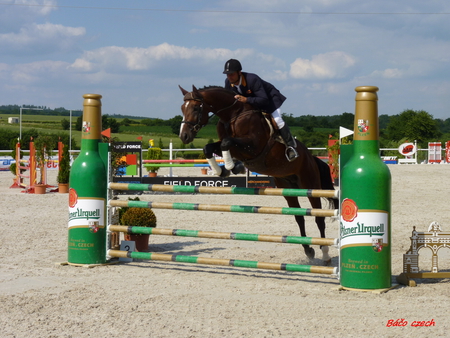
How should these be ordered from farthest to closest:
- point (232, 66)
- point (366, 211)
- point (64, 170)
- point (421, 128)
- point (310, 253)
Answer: point (421, 128)
point (64, 170)
point (310, 253)
point (232, 66)
point (366, 211)

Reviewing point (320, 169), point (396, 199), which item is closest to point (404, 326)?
point (320, 169)

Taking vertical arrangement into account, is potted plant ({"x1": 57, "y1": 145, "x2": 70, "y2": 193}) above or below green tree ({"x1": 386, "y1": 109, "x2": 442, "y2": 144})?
below

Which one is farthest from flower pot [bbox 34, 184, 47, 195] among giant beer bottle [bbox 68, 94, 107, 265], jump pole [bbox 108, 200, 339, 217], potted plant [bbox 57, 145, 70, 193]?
jump pole [bbox 108, 200, 339, 217]

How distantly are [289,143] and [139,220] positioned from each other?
6.77 feet

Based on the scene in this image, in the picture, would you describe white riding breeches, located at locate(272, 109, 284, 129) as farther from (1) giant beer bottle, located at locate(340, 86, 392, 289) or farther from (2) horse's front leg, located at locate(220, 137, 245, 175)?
(1) giant beer bottle, located at locate(340, 86, 392, 289)

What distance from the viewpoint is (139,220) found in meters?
6.06

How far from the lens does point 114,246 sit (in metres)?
5.85

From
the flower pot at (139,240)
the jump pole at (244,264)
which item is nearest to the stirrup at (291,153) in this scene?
the jump pole at (244,264)

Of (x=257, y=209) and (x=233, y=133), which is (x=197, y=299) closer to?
(x=257, y=209)

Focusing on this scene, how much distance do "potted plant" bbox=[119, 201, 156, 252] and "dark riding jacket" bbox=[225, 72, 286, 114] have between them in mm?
1934

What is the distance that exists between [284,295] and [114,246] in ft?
7.84

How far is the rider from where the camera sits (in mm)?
4862

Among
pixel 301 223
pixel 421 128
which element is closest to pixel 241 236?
pixel 301 223

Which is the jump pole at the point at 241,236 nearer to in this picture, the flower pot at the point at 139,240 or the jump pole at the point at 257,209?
the jump pole at the point at 257,209
